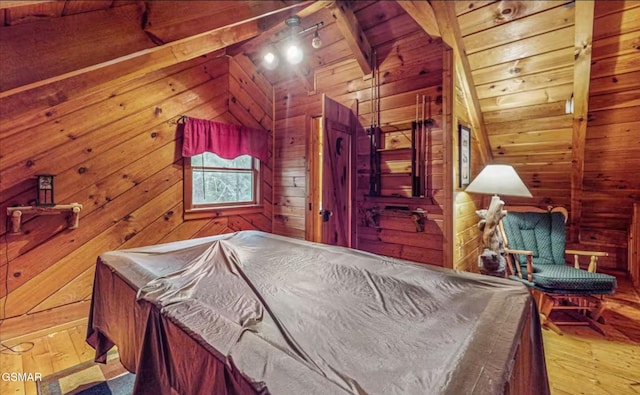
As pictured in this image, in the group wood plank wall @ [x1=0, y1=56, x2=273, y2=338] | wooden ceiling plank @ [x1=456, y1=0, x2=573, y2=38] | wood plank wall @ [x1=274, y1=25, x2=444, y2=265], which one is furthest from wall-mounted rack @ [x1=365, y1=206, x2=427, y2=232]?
wood plank wall @ [x1=0, y1=56, x2=273, y2=338]


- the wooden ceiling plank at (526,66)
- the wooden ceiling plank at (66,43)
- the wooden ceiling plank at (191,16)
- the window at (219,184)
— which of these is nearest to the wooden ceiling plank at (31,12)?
the wooden ceiling plank at (66,43)

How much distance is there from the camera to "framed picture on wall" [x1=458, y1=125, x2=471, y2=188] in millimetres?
2909

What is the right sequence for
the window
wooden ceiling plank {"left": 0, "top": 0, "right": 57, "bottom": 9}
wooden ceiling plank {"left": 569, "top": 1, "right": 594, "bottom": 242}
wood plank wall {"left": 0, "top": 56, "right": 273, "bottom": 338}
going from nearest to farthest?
1. wooden ceiling plank {"left": 0, "top": 0, "right": 57, "bottom": 9}
2. wooden ceiling plank {"left": 569, "top": 1, "right": 594, "bottom": 242}
3. wood plank wall {"left": 0, "top": 56, "right": 273, "bottom": 338}
4. the window

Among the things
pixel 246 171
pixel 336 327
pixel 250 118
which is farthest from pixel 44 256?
pixel 336 327

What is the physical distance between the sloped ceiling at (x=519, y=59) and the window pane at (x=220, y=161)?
1.21m

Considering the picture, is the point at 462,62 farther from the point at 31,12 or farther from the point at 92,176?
the point at 92,176

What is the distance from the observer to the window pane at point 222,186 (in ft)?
11.5

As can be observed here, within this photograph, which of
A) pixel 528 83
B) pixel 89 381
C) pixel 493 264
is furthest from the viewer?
pixel 528 83

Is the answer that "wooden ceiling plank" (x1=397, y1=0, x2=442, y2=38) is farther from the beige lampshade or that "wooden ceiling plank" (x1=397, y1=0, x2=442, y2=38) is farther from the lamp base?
the lamp base

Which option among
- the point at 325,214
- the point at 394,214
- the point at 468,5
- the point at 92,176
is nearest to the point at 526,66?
the point at 468,5

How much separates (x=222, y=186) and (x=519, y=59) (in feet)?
11.0

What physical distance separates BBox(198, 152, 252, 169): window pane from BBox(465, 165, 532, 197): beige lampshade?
269cm

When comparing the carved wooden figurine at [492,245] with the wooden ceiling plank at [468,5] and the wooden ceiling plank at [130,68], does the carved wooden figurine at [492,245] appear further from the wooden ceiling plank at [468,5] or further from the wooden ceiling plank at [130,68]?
the wooden ceiling plank at [130,68]

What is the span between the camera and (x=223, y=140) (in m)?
3.52
